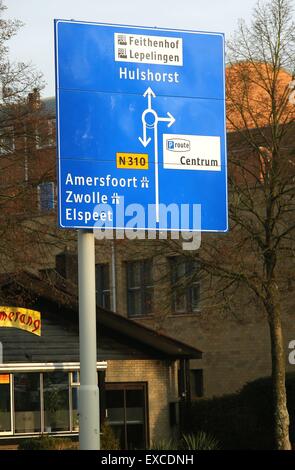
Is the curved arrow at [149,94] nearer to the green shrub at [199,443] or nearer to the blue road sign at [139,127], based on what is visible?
the blue road sign at [139,127]

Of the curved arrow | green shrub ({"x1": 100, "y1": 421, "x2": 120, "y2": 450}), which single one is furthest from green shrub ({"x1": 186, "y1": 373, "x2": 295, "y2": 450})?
the curved arrow

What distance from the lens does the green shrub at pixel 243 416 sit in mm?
29719

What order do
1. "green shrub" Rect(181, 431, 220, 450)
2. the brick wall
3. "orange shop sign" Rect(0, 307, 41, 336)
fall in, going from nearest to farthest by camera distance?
"green shrub" Rect(181, 431, 220, 450) → "orange shop sign" Rect(0, 307, 41, 336) → the brick wall

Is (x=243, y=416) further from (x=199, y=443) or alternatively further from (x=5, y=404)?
(x=5, y=404)

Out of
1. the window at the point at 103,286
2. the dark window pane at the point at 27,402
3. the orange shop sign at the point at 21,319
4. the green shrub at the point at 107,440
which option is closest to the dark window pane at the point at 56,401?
the dark window pane at the point at 27,402

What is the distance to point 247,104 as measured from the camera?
24094 mm

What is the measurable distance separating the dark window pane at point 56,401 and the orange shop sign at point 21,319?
4.15 ft

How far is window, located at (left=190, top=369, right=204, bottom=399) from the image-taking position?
3922cm

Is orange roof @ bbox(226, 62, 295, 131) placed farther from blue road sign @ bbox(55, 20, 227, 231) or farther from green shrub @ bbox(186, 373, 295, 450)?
blue road sign @ bbox(55, 20, 227, 231)

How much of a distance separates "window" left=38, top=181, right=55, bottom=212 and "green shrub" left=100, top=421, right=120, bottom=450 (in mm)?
6728

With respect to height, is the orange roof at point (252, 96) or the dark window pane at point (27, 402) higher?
the orange roof at point (252, 96)

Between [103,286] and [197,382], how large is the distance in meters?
5.24

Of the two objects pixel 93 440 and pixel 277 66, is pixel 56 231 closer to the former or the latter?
pixel 277 66

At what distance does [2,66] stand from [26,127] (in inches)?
52.3
